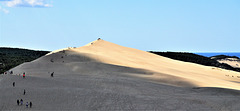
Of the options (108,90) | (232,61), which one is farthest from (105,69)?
(232,61)

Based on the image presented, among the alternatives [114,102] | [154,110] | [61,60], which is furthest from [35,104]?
[61,60]

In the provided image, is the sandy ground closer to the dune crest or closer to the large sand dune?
the dune crest

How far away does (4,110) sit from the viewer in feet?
115

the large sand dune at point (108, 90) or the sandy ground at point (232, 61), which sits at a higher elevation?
the sandy ground at point (232, 61)

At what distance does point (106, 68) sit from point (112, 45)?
3928 cm

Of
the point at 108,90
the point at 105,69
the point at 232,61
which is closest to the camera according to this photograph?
the point at 108,90

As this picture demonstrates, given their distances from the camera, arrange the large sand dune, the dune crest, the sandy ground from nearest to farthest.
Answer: the large sand dune, the dune crest, the sandy ground

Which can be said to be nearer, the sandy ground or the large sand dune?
the large sand dune

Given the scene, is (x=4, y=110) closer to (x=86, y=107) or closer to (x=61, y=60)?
(x=86, y=107)

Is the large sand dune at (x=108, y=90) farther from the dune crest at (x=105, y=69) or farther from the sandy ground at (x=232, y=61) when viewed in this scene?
the sandy ground at (x=232, y=61)

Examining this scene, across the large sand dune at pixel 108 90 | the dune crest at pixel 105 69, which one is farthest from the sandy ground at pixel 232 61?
the large sand dune at pixel 108 90

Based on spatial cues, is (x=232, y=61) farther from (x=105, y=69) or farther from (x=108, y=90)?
(x=108, y=90)

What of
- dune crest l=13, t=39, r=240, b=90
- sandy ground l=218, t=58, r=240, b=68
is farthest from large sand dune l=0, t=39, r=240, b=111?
sandy ground l=218, t=58, r=240, b=68

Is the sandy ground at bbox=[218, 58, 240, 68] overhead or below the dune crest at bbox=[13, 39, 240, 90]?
overhead
